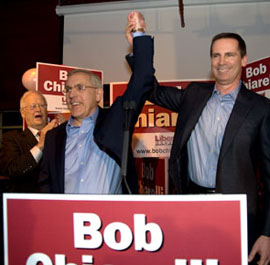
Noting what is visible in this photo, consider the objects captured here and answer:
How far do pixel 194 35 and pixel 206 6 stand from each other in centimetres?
50

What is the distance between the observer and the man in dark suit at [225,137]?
1582mm

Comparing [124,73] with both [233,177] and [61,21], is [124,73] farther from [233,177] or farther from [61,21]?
[233,177]

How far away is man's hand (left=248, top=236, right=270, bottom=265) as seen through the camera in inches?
60.2

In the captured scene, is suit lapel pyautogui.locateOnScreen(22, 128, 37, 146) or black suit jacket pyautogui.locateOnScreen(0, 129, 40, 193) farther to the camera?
suit lapel pyautogui.locateOnScreen(22, 128, 37, 146)

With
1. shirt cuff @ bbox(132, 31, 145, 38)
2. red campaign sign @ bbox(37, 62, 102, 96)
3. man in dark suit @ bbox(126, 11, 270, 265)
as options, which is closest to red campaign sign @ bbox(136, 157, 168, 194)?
red campaign sign @ bbox(37, 62, 102, 96)

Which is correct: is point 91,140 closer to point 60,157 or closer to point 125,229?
point 60,157

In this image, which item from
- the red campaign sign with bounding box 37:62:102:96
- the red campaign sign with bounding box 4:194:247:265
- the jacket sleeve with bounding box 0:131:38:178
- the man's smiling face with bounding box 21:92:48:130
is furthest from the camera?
the red campaign sign with bounding box 37:62:102:96

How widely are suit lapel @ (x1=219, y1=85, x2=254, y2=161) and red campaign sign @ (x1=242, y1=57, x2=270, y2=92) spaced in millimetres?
1508

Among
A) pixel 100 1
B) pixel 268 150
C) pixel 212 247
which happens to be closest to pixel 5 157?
pixel 268 150

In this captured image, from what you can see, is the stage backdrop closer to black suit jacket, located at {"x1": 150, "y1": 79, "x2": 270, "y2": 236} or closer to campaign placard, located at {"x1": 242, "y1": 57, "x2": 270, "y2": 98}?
campaign placard, located at {"x1": 242, "y1": 57, "x2": 270, "y2": 98}

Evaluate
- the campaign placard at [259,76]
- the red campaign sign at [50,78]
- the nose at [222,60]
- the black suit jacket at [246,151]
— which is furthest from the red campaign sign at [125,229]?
the red campaign sign at [50,78]

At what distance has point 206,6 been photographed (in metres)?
5.55

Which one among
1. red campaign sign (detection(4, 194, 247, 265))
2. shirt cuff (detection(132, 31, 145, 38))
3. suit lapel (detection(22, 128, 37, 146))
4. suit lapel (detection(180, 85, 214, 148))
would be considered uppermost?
shirt cuff (detection(132, 31, 145, 38))

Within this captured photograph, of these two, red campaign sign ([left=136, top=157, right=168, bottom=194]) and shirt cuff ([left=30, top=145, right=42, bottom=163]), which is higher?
shirt cuff ([left=30, top=145, right=42, bottom=163])
